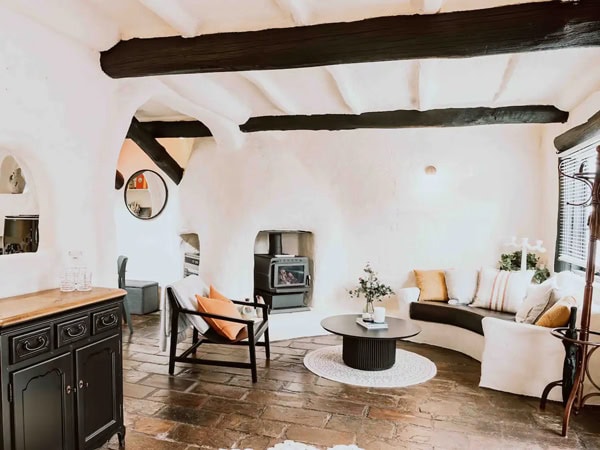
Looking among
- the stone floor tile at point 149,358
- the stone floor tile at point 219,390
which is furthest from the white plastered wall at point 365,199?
the stone floor tile at point 219,390

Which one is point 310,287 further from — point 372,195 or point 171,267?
point 171,267

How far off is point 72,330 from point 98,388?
1.40 ft

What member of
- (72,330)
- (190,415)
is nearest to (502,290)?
(190,415)

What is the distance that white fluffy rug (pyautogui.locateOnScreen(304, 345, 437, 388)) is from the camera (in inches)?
156

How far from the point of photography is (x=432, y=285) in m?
5.33

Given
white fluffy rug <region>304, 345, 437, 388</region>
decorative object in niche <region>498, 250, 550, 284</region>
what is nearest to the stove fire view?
white fluffy rug <region>304, 345, 437, 388</region>

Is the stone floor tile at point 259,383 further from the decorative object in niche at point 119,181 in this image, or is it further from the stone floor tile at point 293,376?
the decorative object in niche at point 119,181

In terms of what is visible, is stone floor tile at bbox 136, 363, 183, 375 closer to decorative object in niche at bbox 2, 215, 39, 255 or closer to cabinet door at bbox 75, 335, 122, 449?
cabinet door at bbox 75, 335, 122, 449

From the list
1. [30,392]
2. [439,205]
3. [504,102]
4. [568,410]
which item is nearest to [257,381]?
[30,392]

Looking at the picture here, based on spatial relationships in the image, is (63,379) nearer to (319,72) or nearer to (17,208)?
(17,208)

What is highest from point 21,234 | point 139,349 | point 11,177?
point 11,177

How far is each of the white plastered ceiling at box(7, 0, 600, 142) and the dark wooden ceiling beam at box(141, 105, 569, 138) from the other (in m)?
0.10

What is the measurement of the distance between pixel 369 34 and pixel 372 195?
10.4ft

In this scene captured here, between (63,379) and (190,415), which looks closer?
(63,379)
